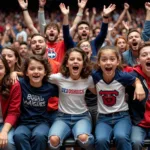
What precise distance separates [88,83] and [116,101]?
37cm

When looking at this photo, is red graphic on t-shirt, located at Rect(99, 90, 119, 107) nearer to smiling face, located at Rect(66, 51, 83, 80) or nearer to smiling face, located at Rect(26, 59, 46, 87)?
smiling face, located at Rect(66, 51, 83, 80)

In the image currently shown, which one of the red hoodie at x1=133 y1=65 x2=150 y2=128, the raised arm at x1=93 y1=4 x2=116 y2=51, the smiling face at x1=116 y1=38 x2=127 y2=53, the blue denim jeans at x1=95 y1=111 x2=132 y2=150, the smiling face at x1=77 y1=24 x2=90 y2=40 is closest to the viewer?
the blue denim jeans at x1=95 y1=111 x2=132 y2=150

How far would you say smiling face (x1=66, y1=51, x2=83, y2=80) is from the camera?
3.59 meters

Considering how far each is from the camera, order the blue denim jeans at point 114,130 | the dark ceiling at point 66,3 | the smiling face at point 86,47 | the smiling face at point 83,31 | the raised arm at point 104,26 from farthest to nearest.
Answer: the dark ceiling at point 66,3
the smiling face at point 83,31
the raised arm at point 104,26
the smiling face at point 86,47
the blue denim jeans at point 114,130

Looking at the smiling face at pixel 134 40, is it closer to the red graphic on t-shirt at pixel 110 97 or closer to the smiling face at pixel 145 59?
the smiling face at pixel 145 59

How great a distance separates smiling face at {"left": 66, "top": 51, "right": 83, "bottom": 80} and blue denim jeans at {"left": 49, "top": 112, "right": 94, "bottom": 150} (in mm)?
442

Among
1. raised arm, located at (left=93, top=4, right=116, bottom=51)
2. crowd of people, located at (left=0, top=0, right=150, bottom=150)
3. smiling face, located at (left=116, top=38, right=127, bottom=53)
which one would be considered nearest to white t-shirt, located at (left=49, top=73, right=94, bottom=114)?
crowd of people, located at (left=0, top=0, right=150, bottom=150)

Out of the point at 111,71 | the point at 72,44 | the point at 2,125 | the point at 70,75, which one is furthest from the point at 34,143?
the point at 72,44

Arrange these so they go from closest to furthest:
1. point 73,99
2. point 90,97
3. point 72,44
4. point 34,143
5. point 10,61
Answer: point 34,143 < point 73,99 < point 90,97 < point 10,61 < point 72,44

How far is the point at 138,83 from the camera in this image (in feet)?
11.2

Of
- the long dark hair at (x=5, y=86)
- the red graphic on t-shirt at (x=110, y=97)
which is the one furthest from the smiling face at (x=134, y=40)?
the long dark hair at (x=5, y=86)

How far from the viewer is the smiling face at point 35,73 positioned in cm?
356

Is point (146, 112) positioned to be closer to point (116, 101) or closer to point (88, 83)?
point (116, 101)

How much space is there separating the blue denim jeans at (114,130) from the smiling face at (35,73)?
765mm
